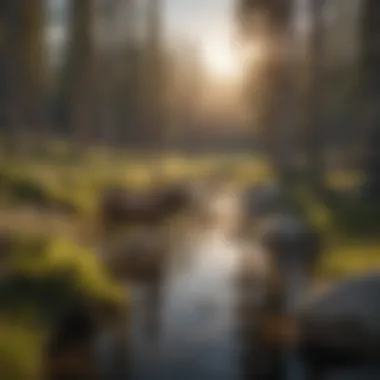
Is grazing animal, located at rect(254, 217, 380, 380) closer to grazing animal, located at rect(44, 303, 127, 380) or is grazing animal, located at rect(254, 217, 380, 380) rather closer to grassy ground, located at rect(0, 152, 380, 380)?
grassy ground, located at rect(0, 152, 380, 380)

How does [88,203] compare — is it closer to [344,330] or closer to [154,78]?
[154,78]

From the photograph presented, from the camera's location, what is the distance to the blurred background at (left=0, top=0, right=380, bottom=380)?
138cm

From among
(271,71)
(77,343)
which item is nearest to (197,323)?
(77,343)

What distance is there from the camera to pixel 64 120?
1396mm

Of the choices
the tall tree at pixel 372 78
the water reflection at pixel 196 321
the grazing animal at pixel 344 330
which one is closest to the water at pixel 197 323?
the water reflection at pixel 196 321

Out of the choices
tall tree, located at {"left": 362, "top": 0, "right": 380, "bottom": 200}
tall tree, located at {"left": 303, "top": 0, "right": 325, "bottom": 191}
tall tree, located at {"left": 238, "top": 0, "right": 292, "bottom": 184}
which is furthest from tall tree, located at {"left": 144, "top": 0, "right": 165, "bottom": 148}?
tall tree, located at {"left": 362, "top": 0, "right": 380, "bottom": 200}

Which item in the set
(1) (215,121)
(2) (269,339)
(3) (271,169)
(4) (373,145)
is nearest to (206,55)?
(1) (215,121)

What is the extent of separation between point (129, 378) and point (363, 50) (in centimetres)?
70

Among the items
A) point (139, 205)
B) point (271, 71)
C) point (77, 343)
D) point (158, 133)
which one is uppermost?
point (271, 71)

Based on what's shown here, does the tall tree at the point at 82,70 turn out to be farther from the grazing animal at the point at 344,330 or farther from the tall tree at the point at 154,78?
the grazing animal at the point at 344,330

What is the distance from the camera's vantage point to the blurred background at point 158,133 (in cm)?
138

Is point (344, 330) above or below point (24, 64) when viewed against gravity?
below

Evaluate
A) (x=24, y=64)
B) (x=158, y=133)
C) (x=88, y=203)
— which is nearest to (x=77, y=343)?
(x=88, y=203)

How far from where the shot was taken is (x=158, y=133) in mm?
1394
